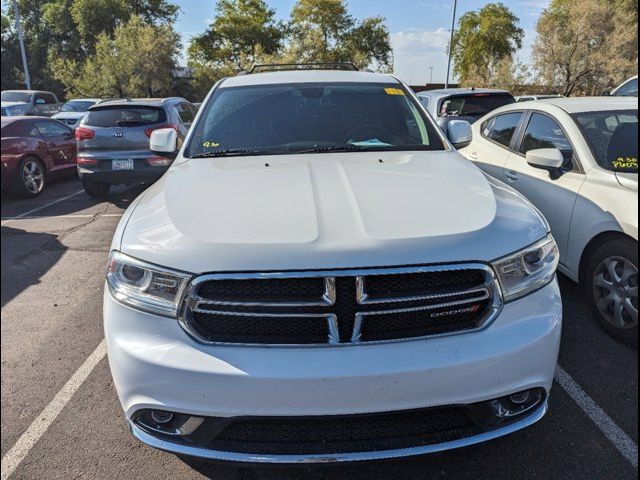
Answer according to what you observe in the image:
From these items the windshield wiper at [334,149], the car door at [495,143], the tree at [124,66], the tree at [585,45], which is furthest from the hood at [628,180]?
the tree at [124,66]

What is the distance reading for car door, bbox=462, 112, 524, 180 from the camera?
5.06m

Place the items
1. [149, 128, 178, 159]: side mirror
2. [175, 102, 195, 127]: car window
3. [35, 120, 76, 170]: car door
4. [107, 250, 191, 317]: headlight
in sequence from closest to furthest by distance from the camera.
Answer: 1. [107, 250, 191, 317]: headlight
2. [149, 128, 178, 159]: side mirror
3. [175, 102, 195, 127]: car window
4. [35, 120, 76, 170]: car door

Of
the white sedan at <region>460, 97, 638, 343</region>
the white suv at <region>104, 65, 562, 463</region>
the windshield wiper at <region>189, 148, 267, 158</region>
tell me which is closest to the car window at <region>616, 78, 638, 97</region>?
the white sedan at <region>460, 97, 638, 343</region>

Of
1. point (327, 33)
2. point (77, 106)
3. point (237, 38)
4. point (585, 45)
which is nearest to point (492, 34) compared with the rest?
point (327, 33)

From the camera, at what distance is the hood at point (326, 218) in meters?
1.88

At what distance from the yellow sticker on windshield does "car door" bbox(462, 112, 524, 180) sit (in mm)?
1281

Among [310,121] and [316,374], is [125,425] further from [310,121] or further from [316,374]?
[310,121]

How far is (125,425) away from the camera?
2617 mm

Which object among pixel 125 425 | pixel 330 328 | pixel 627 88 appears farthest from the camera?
pixel 627 88

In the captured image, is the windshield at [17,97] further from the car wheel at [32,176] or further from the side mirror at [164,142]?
the side mirror at [164,142]

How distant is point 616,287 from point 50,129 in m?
10.4

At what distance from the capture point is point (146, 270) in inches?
78.0

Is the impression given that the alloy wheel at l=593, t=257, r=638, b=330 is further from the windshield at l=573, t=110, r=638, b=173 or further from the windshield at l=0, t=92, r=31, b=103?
the windshield at l=0, t=92, r=31, b=103

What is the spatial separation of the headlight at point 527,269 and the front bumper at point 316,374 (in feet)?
0.41
